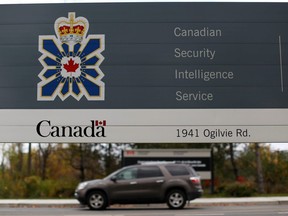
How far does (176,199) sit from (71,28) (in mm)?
13789

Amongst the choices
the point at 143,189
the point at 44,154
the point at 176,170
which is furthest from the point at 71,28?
the point at 44,154

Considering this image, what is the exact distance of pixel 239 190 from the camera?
2525 centimetres

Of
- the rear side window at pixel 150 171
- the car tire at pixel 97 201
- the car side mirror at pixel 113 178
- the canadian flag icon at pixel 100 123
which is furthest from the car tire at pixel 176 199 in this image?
the canadian flag icon at pixel 100 123

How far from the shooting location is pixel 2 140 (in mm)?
4742

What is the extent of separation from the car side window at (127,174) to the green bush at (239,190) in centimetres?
898

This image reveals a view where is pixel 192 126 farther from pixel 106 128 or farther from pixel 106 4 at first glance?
pixel 106 4

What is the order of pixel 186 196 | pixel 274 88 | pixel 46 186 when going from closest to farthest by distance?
pixel 274 88
pixel 186 196
pixel 46 186

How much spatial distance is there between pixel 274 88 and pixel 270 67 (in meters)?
0.20

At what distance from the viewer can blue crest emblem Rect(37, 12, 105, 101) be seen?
4.69 meters

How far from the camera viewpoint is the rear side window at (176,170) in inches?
715

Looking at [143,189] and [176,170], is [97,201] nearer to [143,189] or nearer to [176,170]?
[143,189]

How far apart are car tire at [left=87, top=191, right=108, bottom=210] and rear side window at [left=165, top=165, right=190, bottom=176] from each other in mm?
2541

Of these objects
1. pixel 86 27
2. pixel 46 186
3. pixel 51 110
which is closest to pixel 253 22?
pixel 86 27

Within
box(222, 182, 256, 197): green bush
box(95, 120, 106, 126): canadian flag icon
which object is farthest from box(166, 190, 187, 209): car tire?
box(95, 120, 106, 126): canadian flag icon
